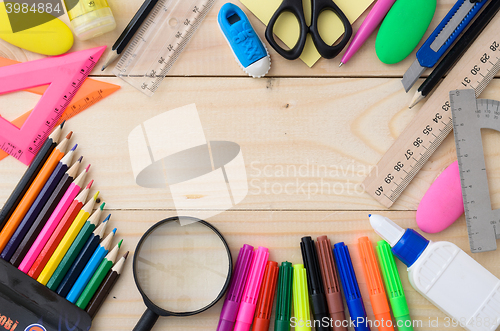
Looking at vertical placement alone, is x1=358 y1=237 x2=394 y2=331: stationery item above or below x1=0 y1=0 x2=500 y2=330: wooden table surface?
below

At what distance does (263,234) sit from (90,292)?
1.31ft

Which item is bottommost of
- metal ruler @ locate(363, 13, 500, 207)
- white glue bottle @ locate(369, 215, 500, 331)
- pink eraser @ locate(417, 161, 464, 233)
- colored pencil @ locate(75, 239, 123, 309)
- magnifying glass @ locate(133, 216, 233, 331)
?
colored pencil @ locate(75, 239, 123, 309)

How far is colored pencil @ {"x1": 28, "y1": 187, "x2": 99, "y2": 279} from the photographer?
2.52 ft

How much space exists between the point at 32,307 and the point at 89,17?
0.64 meters

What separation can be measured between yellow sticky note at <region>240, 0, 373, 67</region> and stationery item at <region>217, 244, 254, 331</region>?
18.1 inches

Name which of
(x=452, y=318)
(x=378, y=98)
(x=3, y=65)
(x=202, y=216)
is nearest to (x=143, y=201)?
(x=202, y=216)

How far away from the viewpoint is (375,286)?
0.77m

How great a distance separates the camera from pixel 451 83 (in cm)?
78

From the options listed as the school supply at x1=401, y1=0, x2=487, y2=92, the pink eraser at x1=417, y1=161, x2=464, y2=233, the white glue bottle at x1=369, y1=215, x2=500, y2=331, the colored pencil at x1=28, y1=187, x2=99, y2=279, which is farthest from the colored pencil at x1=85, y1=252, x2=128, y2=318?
the school supply at x1=401, y1=0, x2=487, y2=92

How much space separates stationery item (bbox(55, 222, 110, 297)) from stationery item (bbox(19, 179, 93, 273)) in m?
0.06

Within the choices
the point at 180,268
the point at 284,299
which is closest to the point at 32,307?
the point at 180,268

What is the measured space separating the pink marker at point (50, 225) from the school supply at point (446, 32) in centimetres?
81

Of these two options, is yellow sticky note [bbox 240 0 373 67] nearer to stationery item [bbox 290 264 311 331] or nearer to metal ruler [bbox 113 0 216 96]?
metal ruler [bbox 113 0 216 96]

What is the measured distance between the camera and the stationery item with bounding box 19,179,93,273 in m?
0.77
